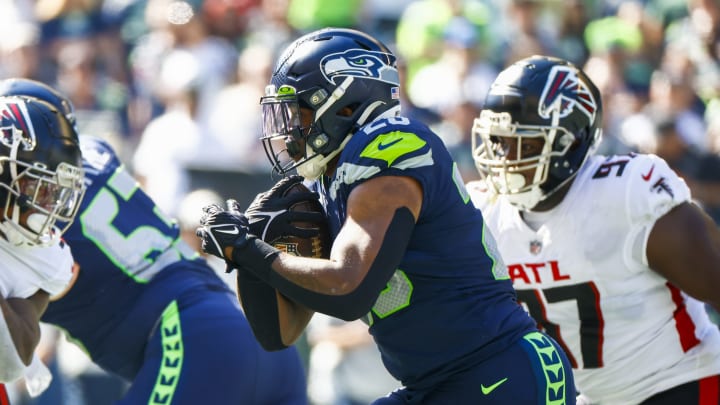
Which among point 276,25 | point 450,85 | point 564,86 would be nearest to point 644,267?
point 564,86

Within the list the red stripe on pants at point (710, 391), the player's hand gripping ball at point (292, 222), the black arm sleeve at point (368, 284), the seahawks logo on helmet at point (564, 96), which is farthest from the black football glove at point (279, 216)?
the red stripe on pants at point (710, 391)

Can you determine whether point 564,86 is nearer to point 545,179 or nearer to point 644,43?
point 545,179

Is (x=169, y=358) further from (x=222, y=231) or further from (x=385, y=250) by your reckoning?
(x=385, y=250)

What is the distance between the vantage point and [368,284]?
3414 millimetres

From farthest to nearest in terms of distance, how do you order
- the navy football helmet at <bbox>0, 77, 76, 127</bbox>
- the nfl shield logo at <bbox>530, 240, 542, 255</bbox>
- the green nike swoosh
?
the navy football helmet at <bbox>0, 77, 76, 127</bbox> → the nfl shield logo at <bbox>530, 240, 542, 255</bbox> → the green nike swoosh

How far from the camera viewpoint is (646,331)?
4570 millimetres

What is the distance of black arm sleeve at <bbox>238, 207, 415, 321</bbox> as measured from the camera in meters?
3.42

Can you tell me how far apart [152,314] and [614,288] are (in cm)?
185

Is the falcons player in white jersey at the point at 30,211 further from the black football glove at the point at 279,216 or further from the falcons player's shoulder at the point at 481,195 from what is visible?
the falcons player's shoulder at the point at 481,195

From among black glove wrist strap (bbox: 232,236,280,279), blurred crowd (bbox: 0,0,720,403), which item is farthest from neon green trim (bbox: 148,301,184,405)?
blurred crowd (bbox: 0,0,720,403)

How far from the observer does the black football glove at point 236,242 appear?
351 centimetres

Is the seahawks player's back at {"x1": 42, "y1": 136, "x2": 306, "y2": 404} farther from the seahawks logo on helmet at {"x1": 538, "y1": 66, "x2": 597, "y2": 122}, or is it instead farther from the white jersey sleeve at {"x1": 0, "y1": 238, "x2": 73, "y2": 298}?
the seahawks logo on helmet at {"x1": 538, "y1": 66, "x2": 597, "y2": 122}

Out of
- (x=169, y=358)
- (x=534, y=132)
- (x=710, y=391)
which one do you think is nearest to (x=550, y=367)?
(x=710, y=391)

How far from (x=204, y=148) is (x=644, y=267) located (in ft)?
16.3
